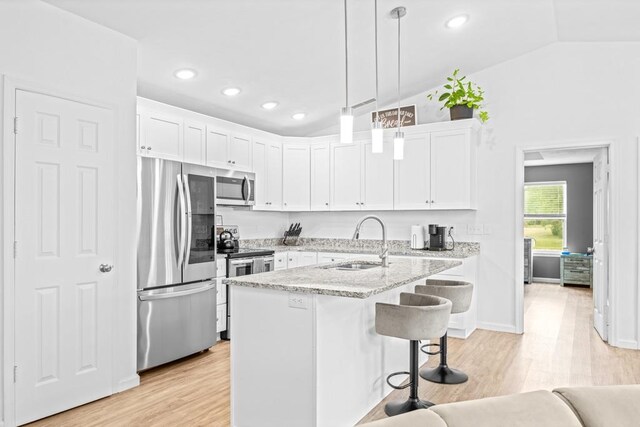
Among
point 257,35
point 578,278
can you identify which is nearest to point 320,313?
point 257,35

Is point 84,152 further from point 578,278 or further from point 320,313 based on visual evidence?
point 578,278

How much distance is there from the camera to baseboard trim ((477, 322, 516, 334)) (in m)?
4.85

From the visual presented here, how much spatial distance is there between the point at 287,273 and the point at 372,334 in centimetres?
68

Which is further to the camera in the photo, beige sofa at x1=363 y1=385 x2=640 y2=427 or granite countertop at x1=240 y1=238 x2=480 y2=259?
granite countertop at x1=240 y1=238 x2=480 y2=259

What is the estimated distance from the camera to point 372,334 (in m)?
2.83

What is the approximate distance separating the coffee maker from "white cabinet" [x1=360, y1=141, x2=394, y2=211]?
0.56 metres

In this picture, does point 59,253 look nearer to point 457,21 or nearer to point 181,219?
point 181,219

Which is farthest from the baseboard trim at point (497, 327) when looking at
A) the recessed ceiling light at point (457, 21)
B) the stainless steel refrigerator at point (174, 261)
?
the recessed ceiling light at point (457, 21)

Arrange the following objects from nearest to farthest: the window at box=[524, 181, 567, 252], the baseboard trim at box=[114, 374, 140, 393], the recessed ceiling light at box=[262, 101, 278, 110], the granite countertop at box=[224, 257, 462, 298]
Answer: the granite countertop at box=[224, 257, 462, 298]
the baseboard trim at box=[114, 374, 140, 393]
the recessed ceiling light at box=[262, 101, 278, 110]
the window at box=[524, 181, 567, 252]

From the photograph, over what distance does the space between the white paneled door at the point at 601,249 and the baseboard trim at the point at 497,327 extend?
87 centimetres

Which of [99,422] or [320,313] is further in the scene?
[99,422]

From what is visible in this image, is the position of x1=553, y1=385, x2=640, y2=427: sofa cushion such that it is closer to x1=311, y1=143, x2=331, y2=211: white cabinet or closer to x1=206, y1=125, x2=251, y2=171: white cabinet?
x1=206, y1=125, x2=251, y2=171: white cabinet

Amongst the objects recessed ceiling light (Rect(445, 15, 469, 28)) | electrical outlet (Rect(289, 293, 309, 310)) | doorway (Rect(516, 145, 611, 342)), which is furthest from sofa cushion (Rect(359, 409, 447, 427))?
doorway (Rect(516, 145, 611, 342))

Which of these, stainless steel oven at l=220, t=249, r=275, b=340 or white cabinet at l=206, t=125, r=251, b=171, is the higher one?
white cabinet at l=206, t=125, r=251, b=171
